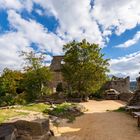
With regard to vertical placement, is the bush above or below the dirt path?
above

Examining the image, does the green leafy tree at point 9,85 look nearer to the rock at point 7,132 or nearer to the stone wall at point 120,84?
the stone wall at point 120,84

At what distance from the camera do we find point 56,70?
168ft

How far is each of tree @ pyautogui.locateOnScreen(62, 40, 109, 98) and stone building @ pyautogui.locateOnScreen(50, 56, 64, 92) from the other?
1210 centimetres

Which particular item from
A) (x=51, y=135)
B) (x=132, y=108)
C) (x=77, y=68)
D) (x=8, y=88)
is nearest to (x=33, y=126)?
(x=51, y=135)

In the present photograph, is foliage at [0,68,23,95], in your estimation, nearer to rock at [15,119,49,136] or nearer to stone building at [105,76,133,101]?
stone building at [105,76,133,101]

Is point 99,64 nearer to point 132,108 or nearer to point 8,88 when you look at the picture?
point 8,88

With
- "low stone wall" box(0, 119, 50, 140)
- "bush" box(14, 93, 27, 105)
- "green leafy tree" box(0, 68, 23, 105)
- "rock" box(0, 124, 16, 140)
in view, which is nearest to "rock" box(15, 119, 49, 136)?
"low stone wall" box(0, 119, 50, 140)

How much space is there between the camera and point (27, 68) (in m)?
39.8

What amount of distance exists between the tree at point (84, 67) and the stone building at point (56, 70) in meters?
12.1

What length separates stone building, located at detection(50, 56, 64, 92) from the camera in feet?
165

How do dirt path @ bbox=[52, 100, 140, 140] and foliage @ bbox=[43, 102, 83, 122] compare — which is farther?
foliage @ bbox=[43, 102, 83, 122]

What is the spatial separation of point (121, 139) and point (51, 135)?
3.62 metres

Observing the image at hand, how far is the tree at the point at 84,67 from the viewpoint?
36.2m

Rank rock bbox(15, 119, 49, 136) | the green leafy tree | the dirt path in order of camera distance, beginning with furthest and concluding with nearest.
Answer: the green leafy tree → the dirt path → rock bbox(15, 119, 49, 136)
